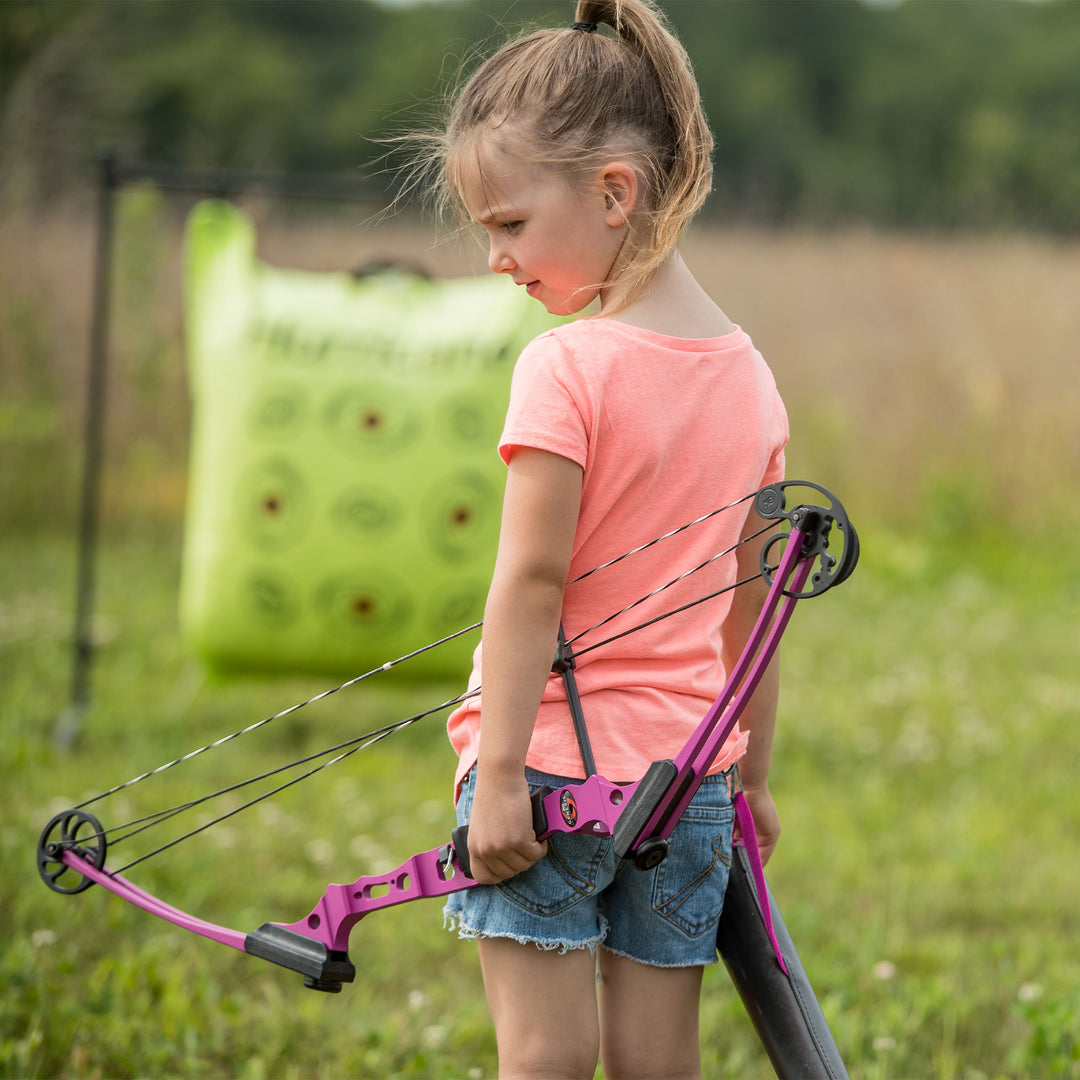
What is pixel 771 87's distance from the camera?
1135 inches

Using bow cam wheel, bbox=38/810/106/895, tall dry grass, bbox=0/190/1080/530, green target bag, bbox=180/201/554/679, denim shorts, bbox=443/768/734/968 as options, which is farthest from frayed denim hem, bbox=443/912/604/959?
tall dry grass, bbox=0/190/1080/530

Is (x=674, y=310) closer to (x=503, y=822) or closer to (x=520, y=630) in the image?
(x=520, y=630)

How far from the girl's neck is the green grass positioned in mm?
1191

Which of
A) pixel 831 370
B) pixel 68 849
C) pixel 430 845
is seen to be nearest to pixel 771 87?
pixel 831 370

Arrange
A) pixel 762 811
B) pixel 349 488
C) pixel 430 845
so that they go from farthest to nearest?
pixel 349 488 → pixel 430 845 → pixel 762 811

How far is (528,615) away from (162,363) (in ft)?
19.0

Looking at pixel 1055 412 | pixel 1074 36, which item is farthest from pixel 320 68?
pixel 1055 412

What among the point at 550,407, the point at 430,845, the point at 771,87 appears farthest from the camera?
the point at 771,87

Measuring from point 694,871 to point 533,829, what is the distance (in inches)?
8.3

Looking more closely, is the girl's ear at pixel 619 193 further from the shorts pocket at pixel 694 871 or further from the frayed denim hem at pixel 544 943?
the frayed denim hem at pixel 544 943

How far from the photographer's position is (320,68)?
94.7 feet

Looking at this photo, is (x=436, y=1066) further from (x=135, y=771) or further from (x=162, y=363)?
(x=162, y=363)

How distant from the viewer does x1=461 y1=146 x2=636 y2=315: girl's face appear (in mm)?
1238

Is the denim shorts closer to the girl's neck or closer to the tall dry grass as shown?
the girl's neck
